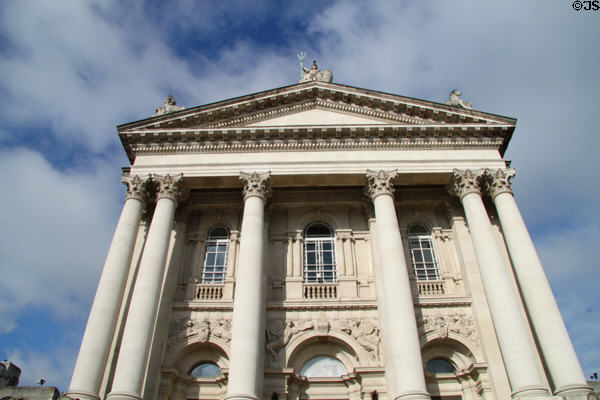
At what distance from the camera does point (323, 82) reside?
20.8 meters

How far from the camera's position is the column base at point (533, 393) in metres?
13.3

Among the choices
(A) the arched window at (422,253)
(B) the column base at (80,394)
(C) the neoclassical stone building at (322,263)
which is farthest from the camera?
(A) the arched window at (422,253)

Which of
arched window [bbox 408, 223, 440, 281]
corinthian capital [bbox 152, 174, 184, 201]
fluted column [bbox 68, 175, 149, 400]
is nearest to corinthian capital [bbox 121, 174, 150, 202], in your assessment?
fluted column [bbox 68, 175, 149, 400]

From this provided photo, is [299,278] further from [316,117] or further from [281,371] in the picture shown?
[316,117]

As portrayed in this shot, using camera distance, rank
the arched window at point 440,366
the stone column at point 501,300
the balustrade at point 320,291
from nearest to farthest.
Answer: the stone column at point 501,300
the arched window at point 440,366
the balustrade at point 320,291

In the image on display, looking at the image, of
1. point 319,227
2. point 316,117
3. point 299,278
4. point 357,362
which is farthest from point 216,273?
point 316,117

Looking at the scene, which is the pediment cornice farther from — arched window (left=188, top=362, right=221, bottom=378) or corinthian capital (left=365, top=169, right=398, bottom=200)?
arched window (left=188, top=362, right=221, bottom=378)

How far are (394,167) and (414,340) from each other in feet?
23.1

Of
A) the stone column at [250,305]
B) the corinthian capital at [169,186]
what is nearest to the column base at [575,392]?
the stone column at [250,305]

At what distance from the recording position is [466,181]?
18281 millimetres

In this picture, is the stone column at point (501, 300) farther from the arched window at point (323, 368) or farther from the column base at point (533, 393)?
the arched window at point (323, 368)

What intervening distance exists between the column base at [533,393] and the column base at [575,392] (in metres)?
0.57

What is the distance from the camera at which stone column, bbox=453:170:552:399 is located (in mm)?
13727

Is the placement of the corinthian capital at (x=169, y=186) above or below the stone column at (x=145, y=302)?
above
